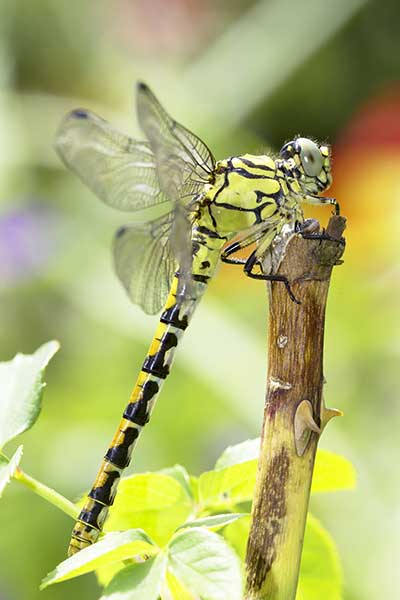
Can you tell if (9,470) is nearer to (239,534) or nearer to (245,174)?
(239,534)

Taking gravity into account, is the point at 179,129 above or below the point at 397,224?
below

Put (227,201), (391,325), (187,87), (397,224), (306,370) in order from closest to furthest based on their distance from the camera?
(306,370) → (227,201) → (391,325) → (397,224) → (187,87)

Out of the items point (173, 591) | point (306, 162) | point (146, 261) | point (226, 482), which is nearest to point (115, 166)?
point (146, 261)

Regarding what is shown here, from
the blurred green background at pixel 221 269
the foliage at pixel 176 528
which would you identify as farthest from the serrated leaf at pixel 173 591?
the blurred green background at pixel 221 269

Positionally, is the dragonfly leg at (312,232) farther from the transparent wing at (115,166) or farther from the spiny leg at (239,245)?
the transparent wing at (115,166)

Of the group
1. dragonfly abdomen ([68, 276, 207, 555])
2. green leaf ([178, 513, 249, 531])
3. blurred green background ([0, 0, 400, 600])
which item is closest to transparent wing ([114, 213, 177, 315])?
dragonfly abdomen ([68, 276, 207, 555])

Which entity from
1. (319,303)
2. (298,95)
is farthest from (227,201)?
(298,95)

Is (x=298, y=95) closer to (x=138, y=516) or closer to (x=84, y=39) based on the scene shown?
(x=84, y=39)
